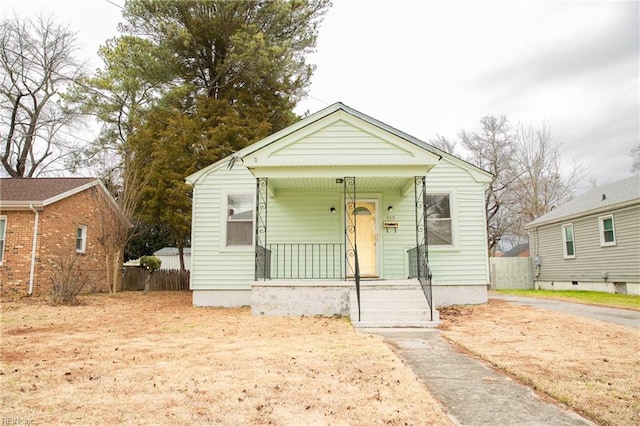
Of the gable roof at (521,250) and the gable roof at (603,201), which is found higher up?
the gable roof at (603,201)

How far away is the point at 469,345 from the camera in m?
6.44

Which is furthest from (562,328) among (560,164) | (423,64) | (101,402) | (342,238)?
(560,164)

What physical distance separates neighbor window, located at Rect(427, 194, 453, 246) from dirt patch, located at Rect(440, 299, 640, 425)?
256 cm

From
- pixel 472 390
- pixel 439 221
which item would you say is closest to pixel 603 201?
pixel 439 221

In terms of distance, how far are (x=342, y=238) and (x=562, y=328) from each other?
19.0 ft

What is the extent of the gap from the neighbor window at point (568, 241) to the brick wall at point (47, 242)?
65.7 ft

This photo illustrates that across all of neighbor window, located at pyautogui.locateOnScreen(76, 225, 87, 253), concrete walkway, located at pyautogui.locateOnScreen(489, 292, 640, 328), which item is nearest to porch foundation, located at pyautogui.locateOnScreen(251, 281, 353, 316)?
concrete walkway, located at pyautogui.locateOnScreen(489, 292, 640, 328)

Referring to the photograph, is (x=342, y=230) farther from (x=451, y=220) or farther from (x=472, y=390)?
(x=472, y=390)

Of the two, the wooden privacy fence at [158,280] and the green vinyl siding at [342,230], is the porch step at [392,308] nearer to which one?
the green vinyl siding at [342,230]

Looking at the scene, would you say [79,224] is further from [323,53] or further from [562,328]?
[562,328]

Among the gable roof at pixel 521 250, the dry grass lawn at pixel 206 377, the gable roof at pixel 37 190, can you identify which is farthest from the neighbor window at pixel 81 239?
the gable roof at pixel 521 250

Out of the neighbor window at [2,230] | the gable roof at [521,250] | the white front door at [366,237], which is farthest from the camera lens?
the gable roof at [521,250]

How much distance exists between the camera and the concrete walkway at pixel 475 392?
136 inches

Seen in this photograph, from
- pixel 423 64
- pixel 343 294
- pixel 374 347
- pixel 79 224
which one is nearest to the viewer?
pixel 374 347
